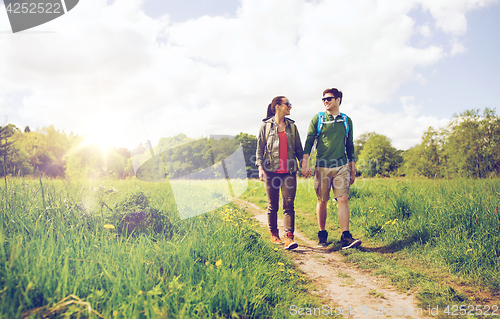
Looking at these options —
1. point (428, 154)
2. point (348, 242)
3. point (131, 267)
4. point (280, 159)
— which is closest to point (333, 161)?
point (280, 159)

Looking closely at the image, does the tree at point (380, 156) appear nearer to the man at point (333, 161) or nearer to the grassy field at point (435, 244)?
the grassy field at point (435, 244)

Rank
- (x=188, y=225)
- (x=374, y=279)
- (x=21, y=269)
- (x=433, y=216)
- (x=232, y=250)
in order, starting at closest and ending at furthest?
(x=21, y=269)
(x=232, y=250)
(x=374, y=279)
(x=188, y=225)
(x=433, y=216)

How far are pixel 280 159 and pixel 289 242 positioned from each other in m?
1.44

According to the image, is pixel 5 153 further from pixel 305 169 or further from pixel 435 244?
pixel 435 244

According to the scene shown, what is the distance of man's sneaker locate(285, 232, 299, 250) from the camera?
4.22 metres

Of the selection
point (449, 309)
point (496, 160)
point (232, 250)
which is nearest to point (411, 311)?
point (449, 309)

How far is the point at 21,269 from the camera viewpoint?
1.85 meters

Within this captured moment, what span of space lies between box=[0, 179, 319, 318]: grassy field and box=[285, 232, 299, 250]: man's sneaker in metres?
0.47

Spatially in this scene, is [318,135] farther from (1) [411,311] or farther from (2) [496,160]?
(2) [496,160]

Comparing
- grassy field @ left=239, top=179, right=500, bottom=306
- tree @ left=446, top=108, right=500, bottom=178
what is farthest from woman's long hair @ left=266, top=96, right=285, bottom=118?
tree @ left=446, top=108, right=500, bottom=178

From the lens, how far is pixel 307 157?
459 centimetres

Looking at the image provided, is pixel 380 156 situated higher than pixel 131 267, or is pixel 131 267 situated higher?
pixel 380 156

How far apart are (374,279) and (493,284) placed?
3.90ft

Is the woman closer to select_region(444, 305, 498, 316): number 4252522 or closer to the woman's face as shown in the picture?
the woman's face
